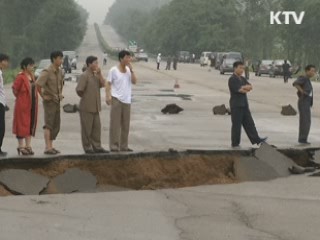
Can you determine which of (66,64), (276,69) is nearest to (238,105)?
(66,64)

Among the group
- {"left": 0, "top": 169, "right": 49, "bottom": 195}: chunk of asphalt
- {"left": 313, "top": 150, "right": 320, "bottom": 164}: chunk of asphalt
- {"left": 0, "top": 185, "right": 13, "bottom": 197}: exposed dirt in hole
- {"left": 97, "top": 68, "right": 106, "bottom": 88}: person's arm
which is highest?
{"left": 97, "top": 68, "right": 106, "bottom": 88}: person's arm

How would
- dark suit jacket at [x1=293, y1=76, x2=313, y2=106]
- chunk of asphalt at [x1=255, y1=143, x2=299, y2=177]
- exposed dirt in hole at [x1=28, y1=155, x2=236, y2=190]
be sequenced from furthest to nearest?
dark suit jacket at [x1=293, y1=76, x2=313, y2=106] → chunk of asphalt at [x1=255, y1=143, x2=299, y2=177] → exposed dirt in hole at [x1=28, y1=155, x2=236, y2=190]

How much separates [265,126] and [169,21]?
123360mm

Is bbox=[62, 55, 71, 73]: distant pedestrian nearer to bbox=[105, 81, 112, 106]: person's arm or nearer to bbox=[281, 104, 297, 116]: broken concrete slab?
bbox=[281, 104, 297, 116]: broken concrete slab

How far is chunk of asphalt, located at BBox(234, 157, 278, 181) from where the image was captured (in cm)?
1145

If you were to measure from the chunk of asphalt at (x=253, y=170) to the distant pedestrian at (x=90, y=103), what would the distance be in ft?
7.27

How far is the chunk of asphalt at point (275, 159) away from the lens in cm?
1171

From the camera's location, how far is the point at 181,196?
988cm

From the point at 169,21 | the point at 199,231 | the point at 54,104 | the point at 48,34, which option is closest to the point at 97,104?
the point at 54,104

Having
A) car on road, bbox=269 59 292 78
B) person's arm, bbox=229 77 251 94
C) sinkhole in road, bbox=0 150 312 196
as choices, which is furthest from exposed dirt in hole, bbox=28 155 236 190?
car on road, bbox=269 59 292 78

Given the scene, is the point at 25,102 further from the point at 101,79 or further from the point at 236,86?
the point at 236,86

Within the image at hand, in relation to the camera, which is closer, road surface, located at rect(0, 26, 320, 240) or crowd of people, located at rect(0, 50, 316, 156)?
road surface, located at rect(0, 26, 320, 240)

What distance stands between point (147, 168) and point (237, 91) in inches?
93.5

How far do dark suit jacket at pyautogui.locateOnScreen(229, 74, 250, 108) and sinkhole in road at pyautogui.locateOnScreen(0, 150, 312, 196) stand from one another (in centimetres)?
118
